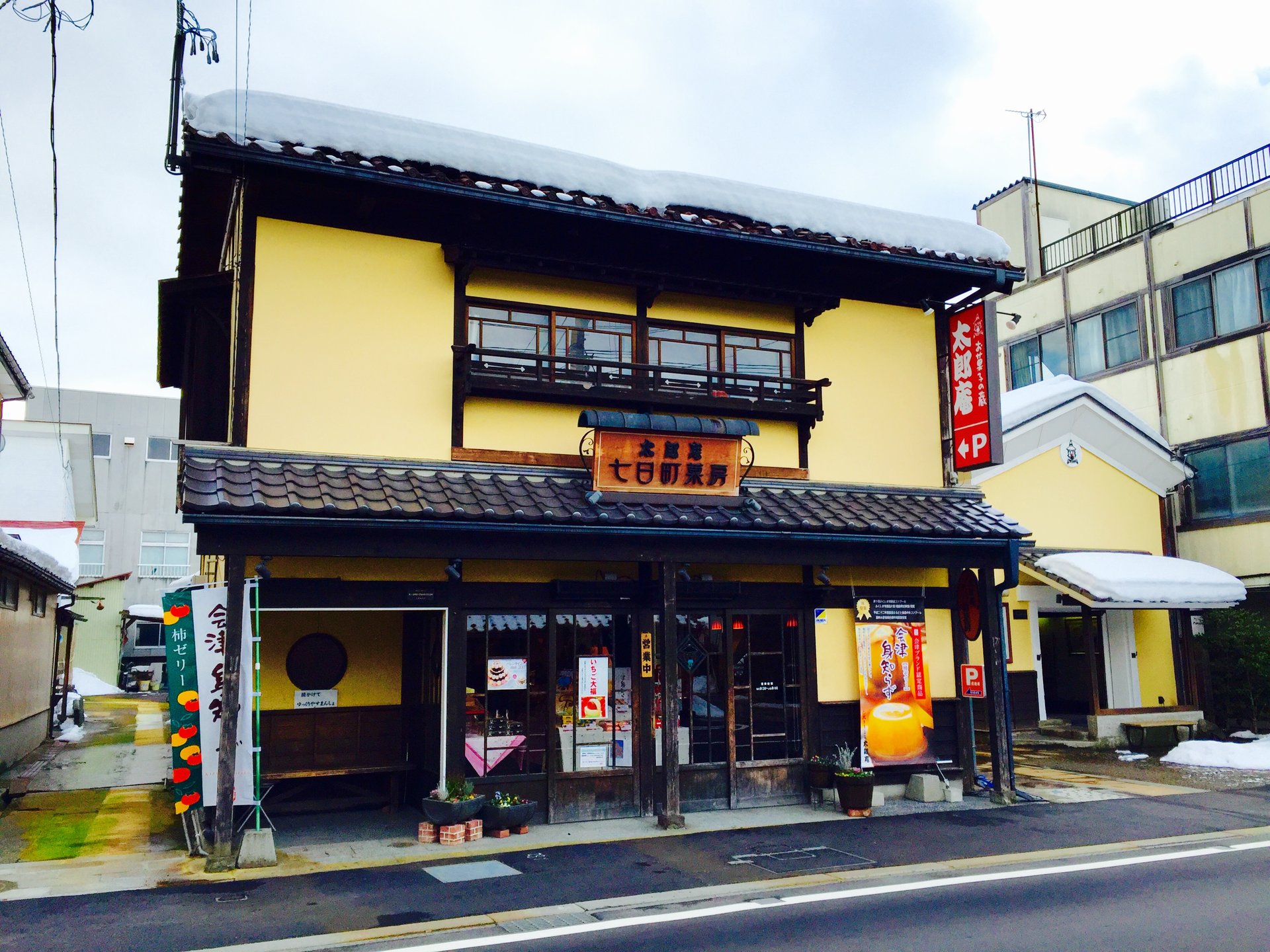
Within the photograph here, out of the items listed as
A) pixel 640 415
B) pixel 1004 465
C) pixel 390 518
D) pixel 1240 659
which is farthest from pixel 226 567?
pixel 1240 659

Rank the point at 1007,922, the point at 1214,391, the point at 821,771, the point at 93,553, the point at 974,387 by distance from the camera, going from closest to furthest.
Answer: the point at 1007,922, the point at 821,771, the point at 974,387, the point at 1214,391, the point at 93,553

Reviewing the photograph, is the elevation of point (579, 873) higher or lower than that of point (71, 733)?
lower

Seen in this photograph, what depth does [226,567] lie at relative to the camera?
1009 centimetres

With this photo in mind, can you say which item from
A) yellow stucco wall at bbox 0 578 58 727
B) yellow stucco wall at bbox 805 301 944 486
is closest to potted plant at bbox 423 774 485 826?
yellow stucco wall at bbox 805 301 944 486

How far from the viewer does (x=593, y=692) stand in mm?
12281

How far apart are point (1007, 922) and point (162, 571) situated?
40.5 metres

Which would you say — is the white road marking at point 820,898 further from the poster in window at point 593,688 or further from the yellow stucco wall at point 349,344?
the yellow stucco wall at point 349,344

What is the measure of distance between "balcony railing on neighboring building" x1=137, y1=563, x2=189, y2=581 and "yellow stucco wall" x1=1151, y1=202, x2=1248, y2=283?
36780 mm

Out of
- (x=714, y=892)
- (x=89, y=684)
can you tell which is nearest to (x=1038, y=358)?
(x=714, y=892)

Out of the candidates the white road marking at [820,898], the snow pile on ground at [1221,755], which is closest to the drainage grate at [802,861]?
the white road marking at [820,898]

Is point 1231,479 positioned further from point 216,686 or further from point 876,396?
point 216,686

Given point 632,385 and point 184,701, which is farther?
point 632,385

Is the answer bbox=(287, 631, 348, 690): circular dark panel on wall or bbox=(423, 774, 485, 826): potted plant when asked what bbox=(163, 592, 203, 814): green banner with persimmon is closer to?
bbox=(287, 631, 348, 690): circular dark panel on wall

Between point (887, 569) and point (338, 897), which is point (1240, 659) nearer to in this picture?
point (887, 569)
